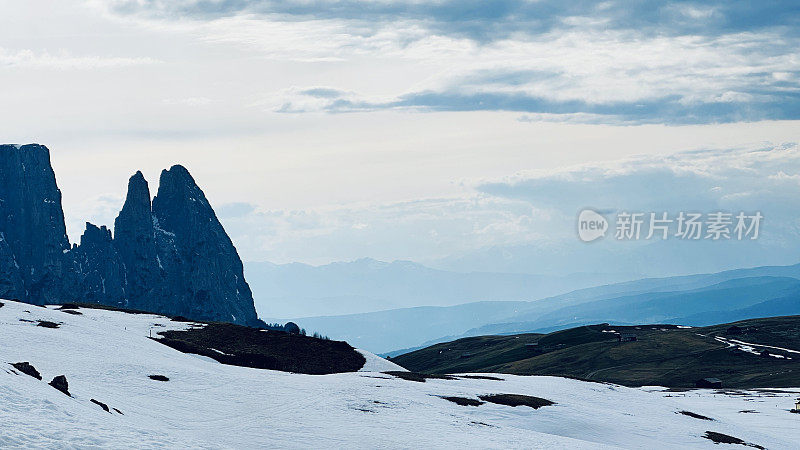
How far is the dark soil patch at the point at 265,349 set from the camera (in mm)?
84375

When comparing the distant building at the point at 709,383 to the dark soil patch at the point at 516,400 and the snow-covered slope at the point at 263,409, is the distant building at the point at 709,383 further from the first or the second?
the dark soil patch at the point at 516,400

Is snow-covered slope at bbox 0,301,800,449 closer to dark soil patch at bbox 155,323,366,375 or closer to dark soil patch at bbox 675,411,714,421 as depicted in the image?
dark soil patch at bbox 675,411,714,421

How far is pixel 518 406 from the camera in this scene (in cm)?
6469

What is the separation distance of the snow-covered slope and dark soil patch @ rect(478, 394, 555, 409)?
1.04 m

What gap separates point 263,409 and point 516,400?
945 inches

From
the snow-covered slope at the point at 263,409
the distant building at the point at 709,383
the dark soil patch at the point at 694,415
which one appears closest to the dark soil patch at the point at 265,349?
the snow-covered slope at the point at 263,409

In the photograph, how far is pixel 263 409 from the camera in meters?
52.7

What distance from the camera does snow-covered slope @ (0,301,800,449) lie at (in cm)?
3344

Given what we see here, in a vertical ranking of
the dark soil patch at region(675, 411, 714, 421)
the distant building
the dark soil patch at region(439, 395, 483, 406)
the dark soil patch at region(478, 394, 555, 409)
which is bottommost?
the distant building

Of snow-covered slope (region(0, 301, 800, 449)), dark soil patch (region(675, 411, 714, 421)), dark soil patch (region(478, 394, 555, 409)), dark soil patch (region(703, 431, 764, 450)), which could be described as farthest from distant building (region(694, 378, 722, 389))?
dark soil patch (region(478, 394, 555, 409))

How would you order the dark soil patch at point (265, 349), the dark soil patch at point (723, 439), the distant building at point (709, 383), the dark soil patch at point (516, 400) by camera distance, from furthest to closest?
the distant building at point (709, 383)
the dark soil patch at point (265, 349)
the dark soil patch at point (723, 439)
the dark soil patch at point (516, 400)

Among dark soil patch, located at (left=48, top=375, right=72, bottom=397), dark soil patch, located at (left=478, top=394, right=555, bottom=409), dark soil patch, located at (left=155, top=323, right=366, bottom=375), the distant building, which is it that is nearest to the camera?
dark soil patch, located at (left=48, top=375, right=72, bottom=397)

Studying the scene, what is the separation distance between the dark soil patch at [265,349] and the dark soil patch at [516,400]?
25049mm

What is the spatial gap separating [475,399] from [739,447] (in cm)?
2230
